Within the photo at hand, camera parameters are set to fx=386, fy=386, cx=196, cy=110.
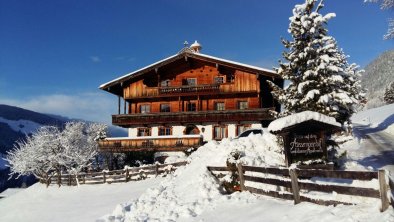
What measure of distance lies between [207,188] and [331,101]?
34.5 feet

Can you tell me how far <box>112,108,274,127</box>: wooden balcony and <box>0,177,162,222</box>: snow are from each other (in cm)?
954

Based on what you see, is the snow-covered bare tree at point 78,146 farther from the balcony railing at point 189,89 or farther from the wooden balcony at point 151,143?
the balcony railing at point 189,89

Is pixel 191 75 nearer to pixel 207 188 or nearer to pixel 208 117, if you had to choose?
pixel 208 117

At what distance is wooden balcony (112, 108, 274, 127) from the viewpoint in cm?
3800

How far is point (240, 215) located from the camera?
11.5 meters

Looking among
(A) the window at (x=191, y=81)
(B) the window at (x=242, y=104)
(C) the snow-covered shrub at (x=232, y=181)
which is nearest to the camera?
(C) the snow-covered shrub at (x=232, y=181)

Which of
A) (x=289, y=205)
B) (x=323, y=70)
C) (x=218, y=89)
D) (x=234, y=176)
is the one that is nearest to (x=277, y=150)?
(x=323, y=70)

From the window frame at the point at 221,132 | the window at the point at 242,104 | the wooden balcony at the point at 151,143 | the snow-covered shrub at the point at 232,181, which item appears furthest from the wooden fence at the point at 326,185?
the window at the point at 242,104

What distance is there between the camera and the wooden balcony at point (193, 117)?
38.0 m

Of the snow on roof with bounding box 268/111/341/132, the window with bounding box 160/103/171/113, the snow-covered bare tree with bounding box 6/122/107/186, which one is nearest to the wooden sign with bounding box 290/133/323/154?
the snow on roof with bounding box 268/111/341/132

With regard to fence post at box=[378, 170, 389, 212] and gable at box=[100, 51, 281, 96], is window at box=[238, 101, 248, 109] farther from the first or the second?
fence post at box=[378, 170, 389, 212]

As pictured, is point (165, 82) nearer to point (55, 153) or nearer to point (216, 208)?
point (55, 153)

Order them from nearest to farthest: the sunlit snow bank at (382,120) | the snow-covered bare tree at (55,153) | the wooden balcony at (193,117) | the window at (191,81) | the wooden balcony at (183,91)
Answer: the wooden balcony at (193,117)
the wooden balcony at (183,91)
the window at (191,81)
the snow-covered bare tree at (55,153)
the sunlit snow bank at (382,120)

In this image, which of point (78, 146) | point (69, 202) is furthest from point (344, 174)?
point (78, 146)
